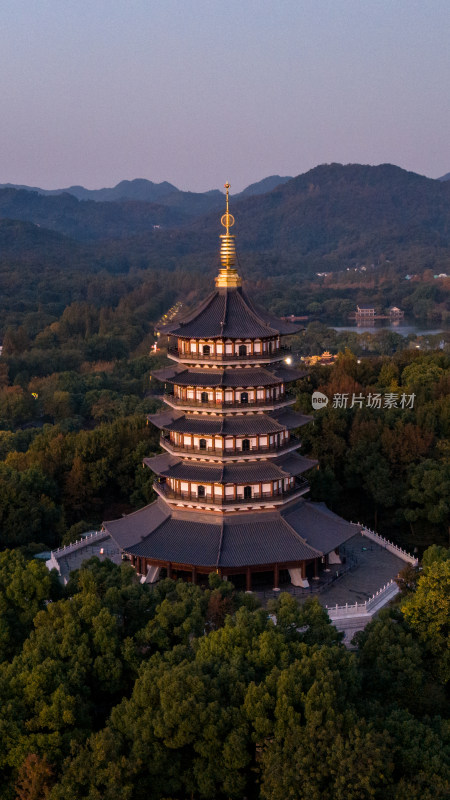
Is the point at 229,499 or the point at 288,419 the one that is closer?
the point at 229,499

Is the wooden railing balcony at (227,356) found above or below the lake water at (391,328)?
above

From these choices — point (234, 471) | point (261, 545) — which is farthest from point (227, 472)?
point (261, 545)

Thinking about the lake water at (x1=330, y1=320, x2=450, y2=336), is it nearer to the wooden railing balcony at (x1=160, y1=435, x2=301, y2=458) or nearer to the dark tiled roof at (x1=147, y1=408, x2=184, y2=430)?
the dark tiled roof at (x1=147, y1=408, x2=184, y2=430)

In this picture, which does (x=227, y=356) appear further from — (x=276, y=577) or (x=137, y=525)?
(x=276, y=577)

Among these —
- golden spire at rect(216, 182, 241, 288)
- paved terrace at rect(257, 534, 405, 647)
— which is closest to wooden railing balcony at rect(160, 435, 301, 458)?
paved terrace at rect(257, 534, 405, 647)

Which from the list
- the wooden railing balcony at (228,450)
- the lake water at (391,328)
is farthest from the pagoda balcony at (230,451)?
the lake water at (391,328)

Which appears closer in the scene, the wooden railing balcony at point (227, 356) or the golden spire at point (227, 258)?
the wooden railing balcony at point (227, 356)

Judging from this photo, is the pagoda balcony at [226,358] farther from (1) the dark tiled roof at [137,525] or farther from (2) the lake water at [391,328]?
(2) the lake water at [391,328]
